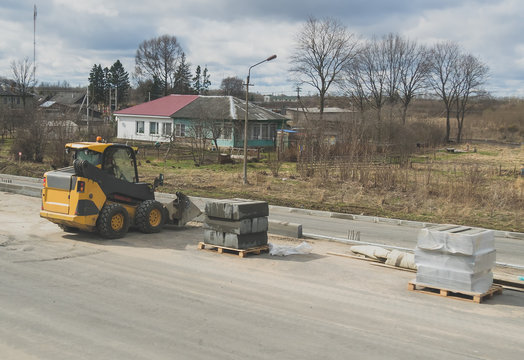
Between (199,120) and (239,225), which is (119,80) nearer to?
(199,120)

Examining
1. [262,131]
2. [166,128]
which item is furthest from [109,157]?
[166,128]

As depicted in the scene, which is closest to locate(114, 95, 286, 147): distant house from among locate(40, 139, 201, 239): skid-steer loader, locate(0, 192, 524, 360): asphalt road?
locate(40, 139, 201, 239): skid-steer loader

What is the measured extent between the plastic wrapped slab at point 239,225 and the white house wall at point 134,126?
4402 cm

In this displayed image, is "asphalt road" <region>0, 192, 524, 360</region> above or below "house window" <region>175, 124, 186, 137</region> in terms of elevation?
below

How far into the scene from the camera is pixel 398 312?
8.84m

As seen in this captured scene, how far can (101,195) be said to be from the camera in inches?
520

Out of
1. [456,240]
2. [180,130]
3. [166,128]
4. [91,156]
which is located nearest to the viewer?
[456,240]

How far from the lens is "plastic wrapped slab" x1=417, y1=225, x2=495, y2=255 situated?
31.3ft

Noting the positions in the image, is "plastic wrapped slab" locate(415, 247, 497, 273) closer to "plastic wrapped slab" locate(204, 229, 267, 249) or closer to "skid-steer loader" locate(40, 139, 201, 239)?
"plastic wrapped slab" locate(204, 229, 267, 249)

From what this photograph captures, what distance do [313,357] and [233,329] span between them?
4.57 ft

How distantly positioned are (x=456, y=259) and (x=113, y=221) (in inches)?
324

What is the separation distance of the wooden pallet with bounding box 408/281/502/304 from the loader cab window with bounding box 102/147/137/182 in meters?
7.84

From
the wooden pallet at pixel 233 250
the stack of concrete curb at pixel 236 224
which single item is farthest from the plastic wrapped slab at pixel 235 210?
the wooden pallet at pixel 233 250

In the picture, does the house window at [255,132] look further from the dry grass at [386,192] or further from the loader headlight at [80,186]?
the loader headlight at [80,186]
